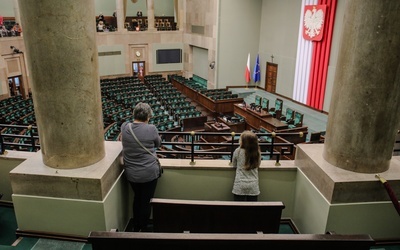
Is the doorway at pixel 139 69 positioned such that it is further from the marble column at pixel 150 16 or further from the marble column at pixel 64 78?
the marble column at pixel 64 78

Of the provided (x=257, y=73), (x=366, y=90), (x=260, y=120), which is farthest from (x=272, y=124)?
(x=257, y=73)

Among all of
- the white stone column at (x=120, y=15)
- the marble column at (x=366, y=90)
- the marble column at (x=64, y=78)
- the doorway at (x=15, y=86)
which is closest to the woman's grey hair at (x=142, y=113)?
the marble column at (x=64, y=78)

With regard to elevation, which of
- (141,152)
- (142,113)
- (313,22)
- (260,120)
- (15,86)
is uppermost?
(313,22)

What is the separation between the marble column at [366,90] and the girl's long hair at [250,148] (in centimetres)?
81

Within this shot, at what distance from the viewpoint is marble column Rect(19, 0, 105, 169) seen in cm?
295

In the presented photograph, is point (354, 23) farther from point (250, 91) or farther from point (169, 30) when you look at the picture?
point (169, 30)

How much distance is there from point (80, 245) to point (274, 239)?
6.81 feet

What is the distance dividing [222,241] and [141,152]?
4.60ft

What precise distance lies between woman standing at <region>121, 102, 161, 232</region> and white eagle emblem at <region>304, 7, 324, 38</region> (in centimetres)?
1186

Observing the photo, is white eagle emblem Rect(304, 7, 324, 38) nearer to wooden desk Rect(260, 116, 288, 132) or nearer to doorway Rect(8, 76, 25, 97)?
wooden desk Rect(260, 116, 288, 132)

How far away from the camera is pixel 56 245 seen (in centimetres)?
333

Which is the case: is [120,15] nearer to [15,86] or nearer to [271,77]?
[15,86]

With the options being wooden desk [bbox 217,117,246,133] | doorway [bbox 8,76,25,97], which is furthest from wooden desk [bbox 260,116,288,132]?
doorway [bbox 8,76,25,97]

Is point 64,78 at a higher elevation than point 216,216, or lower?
higher
